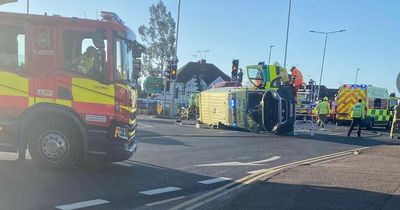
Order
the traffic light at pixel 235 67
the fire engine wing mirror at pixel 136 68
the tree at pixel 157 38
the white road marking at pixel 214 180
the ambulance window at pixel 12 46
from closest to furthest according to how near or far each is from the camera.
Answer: the white road marking at pixel 214 180 < the ambulance window at pixel 12 46 < the fire engine wing mirror at pixel 136 68 < the traffic light at pixel 235 67 < the tree at pixel 157 38

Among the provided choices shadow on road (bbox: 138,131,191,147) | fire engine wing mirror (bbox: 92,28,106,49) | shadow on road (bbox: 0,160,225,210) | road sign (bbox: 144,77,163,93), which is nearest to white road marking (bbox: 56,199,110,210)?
shadow on road (bbox: 0,160,225,210)

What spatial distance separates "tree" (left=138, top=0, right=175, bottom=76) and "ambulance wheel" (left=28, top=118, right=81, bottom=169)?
179 ft

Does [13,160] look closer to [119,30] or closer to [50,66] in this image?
[50,66]

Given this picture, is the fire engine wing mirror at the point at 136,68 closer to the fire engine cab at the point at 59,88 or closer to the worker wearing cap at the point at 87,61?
the fire engine cab at the point at 59,88

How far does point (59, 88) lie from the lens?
353 inches

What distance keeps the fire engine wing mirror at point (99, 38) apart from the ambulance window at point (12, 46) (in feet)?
4.36

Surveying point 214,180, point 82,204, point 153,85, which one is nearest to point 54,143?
point 82,204

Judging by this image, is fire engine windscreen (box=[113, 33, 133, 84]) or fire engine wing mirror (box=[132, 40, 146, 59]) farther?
fire engine wing mirror (box=[132, 40, 146, 59])

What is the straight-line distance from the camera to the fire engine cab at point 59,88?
8945mm

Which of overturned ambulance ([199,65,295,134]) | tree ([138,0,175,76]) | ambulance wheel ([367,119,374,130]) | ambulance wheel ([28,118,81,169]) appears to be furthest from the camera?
tree ([138,0,175,76])

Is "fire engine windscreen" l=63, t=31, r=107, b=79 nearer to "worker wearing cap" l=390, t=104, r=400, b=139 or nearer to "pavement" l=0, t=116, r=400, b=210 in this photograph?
"pavement" l=0, t=116, r=400, b=210

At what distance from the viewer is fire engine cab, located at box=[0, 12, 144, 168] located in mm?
8945

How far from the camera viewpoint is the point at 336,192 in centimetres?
773

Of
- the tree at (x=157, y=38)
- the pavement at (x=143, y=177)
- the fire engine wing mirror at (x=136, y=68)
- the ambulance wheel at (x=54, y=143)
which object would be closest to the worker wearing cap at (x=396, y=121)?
the pavement at (x=143, y=177)
